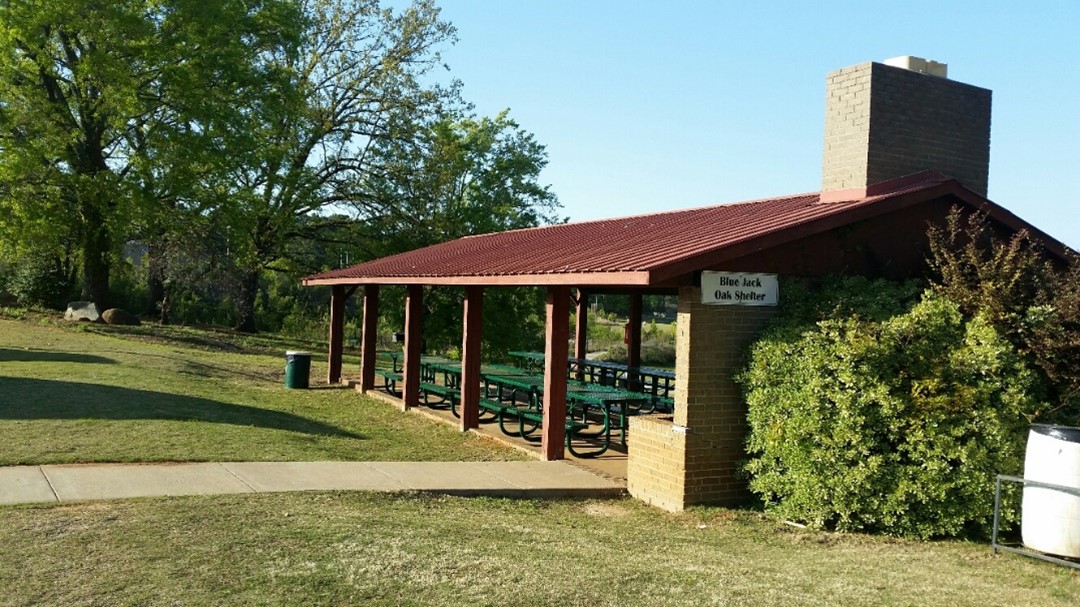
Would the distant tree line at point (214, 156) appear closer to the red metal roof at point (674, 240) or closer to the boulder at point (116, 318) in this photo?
the boulder at point (116, 318)

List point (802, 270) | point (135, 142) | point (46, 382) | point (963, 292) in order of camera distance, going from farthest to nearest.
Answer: point (135, 142) < point (46, 382) < point (802, 270) < point (963, 292)

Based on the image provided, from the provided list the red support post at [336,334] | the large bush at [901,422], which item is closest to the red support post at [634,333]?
the red support post at [336,334]

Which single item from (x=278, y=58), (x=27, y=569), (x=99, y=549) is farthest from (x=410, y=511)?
(x=278, y=58)

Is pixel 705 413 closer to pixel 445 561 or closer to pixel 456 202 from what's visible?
pixel 445 561

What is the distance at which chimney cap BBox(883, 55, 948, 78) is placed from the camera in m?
9.93

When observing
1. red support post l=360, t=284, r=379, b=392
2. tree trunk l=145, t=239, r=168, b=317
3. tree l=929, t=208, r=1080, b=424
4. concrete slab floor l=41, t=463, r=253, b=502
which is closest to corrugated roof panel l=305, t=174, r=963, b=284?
tree l=929, t=208, r=1080, b=424

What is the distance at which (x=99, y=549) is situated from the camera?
559 cm

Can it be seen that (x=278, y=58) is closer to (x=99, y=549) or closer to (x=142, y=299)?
(x=142, y=299)

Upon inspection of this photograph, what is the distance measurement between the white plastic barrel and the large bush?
45 centimetres

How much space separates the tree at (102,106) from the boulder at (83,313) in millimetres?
563

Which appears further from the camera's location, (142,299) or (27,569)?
(142,299)

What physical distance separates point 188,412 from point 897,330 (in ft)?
29.2

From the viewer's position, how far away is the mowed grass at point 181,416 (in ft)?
30.9

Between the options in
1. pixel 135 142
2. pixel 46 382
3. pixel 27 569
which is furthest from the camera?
pixel 135 142
